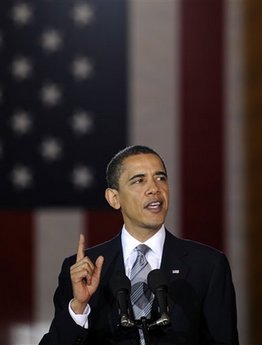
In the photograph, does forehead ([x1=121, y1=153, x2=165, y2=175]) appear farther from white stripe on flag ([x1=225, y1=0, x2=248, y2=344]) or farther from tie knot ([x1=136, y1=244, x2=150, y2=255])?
white stripe on flag ([x1=225, y1=0, x2=248, y2=344])

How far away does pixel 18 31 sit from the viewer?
3.42m

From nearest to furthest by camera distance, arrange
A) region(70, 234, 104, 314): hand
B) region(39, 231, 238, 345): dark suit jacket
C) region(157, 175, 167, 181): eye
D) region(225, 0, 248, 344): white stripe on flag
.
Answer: region(70, 234, 104, 314): hand → region(39, 231, 238, 345): dark suit jacket → region(157, 175, 167, 181): eye → region(225, 0, 248, 344): white stripe on flag

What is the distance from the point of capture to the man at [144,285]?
1.48 metres

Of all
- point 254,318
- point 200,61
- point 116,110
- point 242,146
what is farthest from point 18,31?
point 254,318

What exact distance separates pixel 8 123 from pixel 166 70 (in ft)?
2.70

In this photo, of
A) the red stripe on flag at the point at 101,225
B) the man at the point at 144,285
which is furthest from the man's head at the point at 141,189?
the red stripe on flag at the point at 101,225

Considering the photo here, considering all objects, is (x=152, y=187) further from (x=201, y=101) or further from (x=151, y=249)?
(x=201, y=101)

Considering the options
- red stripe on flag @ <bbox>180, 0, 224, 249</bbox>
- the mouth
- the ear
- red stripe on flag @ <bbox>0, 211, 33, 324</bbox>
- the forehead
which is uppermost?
red stripe on flag @ <bbox>180, 0, 224, 249</bbox>

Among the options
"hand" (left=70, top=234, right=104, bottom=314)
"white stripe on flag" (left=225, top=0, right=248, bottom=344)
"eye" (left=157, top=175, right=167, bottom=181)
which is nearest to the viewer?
"hand" (left=70, top=234, right=104, bottom=314)

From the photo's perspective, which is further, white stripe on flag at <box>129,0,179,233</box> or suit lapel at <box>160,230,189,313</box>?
white stripe on flag at <box>129,0,179,233</box>

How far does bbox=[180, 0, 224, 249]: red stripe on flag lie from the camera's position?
11.2 feet

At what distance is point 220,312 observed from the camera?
5.03 feet

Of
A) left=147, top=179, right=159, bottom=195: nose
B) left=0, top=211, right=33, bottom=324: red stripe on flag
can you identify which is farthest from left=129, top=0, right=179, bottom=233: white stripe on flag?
left=147, top=179, right=159, bottom=195: nose

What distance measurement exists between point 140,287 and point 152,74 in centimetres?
206
